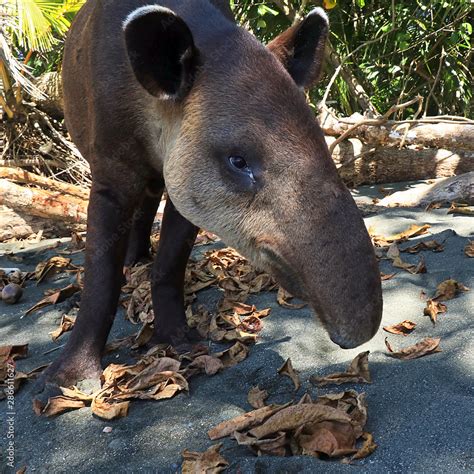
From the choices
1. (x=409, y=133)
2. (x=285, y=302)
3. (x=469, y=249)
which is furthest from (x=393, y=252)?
(x=409, y=133)

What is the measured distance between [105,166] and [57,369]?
3.20 feet

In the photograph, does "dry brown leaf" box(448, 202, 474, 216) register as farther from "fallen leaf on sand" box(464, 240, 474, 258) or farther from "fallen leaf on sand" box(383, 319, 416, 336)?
"fallen leaf on sand" box(383, 319, 416, 336)

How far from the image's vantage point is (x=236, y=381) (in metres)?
2.61

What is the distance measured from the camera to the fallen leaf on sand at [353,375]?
7.98 feet

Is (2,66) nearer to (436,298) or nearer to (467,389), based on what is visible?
(436,298)

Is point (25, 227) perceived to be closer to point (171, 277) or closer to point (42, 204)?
point (42, 204)

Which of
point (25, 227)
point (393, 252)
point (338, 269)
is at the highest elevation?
point (338, 269)

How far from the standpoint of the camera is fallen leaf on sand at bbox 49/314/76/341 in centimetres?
344

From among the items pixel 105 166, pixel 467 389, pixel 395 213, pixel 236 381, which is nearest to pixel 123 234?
pixel 105 166

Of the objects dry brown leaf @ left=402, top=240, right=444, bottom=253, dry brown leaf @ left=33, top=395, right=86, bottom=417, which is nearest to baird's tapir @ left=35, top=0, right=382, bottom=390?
dry brown leaf @ left=33, top=395, right=86, bottom=417

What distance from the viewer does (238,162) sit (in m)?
2.24

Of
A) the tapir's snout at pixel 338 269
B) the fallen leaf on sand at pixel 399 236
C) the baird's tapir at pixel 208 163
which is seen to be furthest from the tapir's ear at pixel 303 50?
the fallen leaf on sand at pixel 399 236

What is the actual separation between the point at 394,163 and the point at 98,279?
584 cm

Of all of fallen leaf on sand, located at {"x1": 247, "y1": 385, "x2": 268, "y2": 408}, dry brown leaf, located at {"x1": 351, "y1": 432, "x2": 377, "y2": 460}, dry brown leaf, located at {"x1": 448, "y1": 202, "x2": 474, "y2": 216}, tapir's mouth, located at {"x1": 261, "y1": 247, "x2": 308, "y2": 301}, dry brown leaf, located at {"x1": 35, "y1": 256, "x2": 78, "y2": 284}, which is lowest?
dry brown leaf, located at {"x1": 35, "y1": 256, "x2": 78, "y2": 284}
